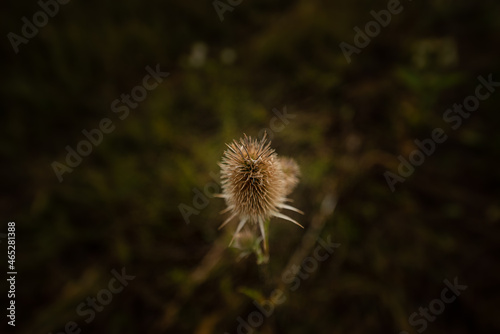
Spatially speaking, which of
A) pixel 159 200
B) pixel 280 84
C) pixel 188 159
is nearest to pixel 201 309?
pixel 159 200

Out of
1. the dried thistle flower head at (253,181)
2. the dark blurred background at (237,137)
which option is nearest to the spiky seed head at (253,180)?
the dried thistle flower head at (253,181)

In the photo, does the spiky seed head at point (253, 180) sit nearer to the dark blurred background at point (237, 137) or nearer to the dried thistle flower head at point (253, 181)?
the dried thistle flower head at point (253, 181)

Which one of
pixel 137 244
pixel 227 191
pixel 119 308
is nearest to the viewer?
pixel 227 191

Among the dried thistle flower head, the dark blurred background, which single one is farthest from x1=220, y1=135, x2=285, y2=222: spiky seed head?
the dark blurred background

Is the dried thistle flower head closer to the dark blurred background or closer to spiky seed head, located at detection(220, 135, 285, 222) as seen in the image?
spiky seed head, located at detection(220, 135, 285, 222)

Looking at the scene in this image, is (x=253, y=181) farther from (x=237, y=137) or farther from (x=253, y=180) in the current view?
(x=237, y=137)

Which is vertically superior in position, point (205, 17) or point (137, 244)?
point (205, 17)

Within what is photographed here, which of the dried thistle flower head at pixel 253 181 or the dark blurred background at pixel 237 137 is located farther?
the dark blurred background at pixel 237 137

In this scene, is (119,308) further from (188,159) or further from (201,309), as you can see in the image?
(188,159)
